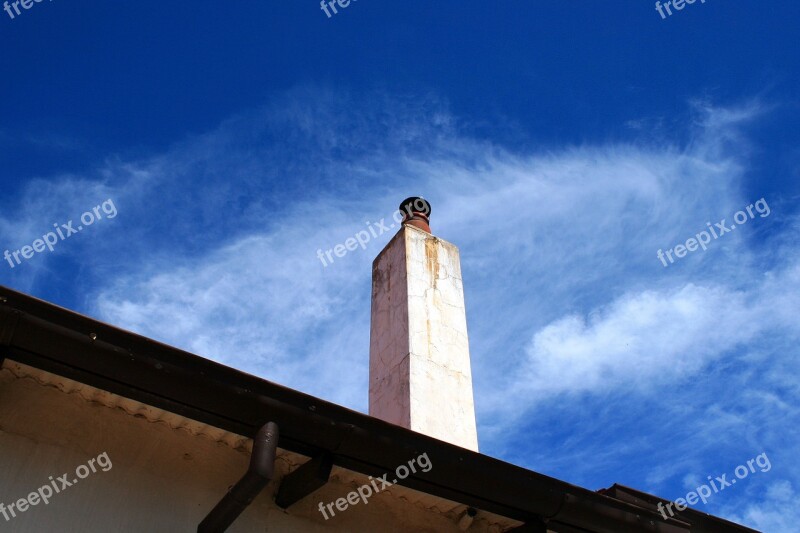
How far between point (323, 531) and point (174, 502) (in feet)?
2.90

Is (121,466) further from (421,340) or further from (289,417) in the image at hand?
(421,340)

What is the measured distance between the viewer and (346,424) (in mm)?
4137

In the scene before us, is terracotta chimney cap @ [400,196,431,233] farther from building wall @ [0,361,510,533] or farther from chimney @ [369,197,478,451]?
building wall @ [0,361,510,533]

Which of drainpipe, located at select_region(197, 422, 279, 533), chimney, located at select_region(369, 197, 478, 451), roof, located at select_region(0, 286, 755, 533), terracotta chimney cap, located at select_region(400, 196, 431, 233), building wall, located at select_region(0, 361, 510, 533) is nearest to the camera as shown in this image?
roof, located at select_region(0, 286, 755, 533)

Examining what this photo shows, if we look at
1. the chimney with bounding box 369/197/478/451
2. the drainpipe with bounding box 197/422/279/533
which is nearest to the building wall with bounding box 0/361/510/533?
the drainpipe with bounding box 197/422/279/533

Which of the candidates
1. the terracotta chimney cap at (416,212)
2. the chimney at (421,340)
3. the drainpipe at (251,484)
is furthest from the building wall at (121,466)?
the terracotta chimney cap at (416,212)

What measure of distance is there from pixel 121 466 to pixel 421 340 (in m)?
3.30

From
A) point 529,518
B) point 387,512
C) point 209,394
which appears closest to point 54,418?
point 209,394

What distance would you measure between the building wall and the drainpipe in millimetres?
277

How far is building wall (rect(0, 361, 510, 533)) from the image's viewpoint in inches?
157

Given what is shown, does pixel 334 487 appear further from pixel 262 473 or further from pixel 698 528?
pixel 698 528

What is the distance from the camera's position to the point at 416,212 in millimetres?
8602

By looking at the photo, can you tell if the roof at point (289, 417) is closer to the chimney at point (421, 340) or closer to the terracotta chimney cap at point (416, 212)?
the chimney at point (421, 340)

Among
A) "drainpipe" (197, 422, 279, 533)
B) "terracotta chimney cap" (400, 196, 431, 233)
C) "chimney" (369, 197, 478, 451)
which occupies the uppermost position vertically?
"terracotta chimney cap" (400, 196, 431, 233)
